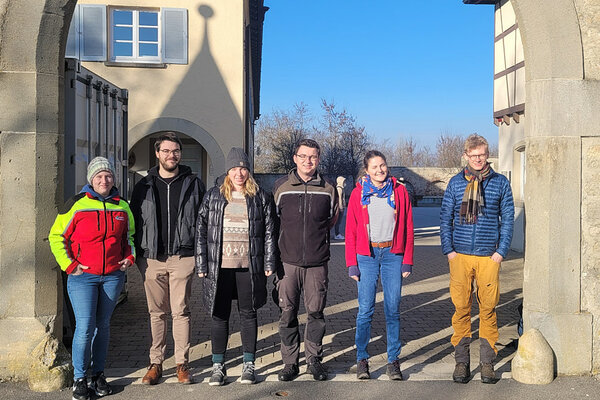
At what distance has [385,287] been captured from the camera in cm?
520

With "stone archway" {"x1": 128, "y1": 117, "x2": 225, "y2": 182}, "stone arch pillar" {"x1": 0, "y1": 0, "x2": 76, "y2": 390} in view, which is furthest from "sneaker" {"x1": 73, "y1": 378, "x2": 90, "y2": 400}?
"stone archway" {"x1": 128, "y1": 117, "x2": 225, "y2": 182}

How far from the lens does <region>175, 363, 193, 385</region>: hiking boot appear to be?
16.4 feet

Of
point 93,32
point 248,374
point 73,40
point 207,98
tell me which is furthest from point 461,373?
point 73,40

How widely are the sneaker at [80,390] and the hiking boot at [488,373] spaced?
3102mm

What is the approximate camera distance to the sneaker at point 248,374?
5000 millimetres

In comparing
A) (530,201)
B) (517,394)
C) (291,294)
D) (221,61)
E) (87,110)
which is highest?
(221,61)

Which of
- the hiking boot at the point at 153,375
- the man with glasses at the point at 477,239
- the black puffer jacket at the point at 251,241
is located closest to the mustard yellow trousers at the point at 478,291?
the man with glasses at the point at 477,239

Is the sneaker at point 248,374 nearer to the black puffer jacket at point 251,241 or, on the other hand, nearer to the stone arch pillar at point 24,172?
the black puffer jacket at point 251,241

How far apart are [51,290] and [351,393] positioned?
2.59m

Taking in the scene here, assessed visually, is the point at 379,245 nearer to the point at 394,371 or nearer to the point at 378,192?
the point at 378,192

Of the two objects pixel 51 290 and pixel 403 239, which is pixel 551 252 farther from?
pixel 51 290

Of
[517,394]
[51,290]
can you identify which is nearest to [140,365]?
[51,290]

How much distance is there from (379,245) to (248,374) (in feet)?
4.91

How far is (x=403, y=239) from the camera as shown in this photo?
16.8 ft
